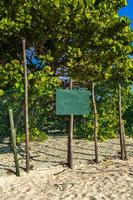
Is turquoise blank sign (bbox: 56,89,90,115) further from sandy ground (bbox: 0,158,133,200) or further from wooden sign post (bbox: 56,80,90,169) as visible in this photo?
sandy ground (bbox: 0,158,133,200)

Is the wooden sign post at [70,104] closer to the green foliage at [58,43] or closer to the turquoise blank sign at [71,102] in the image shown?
the turquoise blank sign at [71,102]

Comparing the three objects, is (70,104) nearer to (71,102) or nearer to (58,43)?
(71,102)

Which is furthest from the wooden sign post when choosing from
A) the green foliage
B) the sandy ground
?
the green foliage

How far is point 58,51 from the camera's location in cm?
1334

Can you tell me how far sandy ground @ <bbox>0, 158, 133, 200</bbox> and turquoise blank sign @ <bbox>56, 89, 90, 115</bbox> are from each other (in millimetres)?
1305

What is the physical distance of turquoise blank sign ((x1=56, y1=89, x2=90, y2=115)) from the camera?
36.8 feet

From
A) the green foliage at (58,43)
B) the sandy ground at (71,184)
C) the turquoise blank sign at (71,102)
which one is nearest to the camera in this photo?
the sandy ground at (71,184)

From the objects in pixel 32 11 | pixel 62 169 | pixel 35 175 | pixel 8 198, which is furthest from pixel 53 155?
pixel 8 198

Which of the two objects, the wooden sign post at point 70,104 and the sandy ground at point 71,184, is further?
the wooden sign post at point 70,104

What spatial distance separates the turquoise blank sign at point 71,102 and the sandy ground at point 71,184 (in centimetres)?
131

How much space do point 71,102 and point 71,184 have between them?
2.46 meters

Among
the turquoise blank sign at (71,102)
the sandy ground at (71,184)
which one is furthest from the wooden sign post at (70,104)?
the sandy ground at (71,184)

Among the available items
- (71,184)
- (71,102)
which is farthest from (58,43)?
(71,184)

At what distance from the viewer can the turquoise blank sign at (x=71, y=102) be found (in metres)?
11.2
